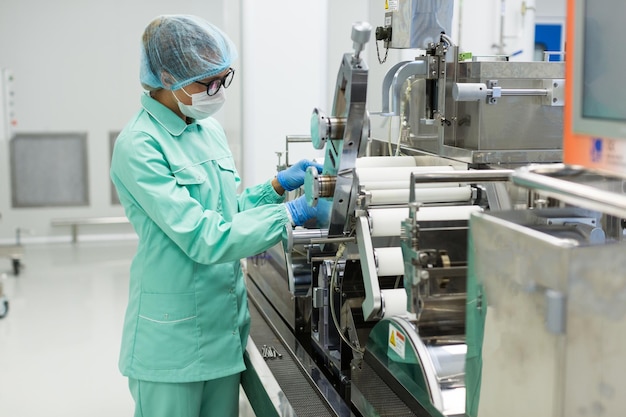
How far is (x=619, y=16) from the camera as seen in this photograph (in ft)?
2.82

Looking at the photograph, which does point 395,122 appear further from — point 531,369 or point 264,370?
point 531,369

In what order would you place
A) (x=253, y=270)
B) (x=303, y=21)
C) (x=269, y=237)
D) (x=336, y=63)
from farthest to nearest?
1. (x=336, y=63)
2. (x=303, y=21)
3. (x=253, y=270)
4. (x=269, y=237)

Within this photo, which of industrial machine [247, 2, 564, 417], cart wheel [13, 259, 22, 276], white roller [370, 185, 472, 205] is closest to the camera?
industrial machine [247, 2, 564, 417]

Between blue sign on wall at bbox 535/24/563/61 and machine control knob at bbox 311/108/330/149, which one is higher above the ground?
blue sign on wall at bbox 535/24/563/61

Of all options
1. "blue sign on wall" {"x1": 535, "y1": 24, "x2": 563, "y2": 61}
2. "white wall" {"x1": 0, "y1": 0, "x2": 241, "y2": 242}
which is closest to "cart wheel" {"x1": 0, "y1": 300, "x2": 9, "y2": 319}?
"white wall" {"x1": 0, "y1": 0, "x2": 241, "y2": 242}

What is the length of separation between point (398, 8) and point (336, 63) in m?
2.69

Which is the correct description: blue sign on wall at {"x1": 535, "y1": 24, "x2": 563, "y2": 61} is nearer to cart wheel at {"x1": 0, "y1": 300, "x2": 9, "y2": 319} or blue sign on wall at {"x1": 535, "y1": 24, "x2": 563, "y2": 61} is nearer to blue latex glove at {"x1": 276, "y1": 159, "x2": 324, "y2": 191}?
cart wheel at {"x1": 0, "y1": 300, "x2": 9, "y2": 319}

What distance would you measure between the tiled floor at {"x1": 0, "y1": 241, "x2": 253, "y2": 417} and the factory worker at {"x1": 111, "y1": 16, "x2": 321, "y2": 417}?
1.13m

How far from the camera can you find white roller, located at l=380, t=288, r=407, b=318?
146 centimetres

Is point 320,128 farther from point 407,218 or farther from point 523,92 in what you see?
point 523,92

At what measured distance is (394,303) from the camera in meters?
1.47

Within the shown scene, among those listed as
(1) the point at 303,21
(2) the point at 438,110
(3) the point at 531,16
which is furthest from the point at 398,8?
(3) the point at 531,16

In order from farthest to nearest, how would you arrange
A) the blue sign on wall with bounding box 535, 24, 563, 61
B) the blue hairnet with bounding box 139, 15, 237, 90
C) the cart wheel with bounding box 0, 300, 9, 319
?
1. the blue sign on wall with bounding box 535, 24, 563, 61
2. the cart wheel with bounding box 0, 300, 9, 319
3. the blue hairnet with bounding box 139, 15, 237, 90

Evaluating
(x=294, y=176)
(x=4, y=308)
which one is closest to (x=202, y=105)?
(x=294, y=176)
